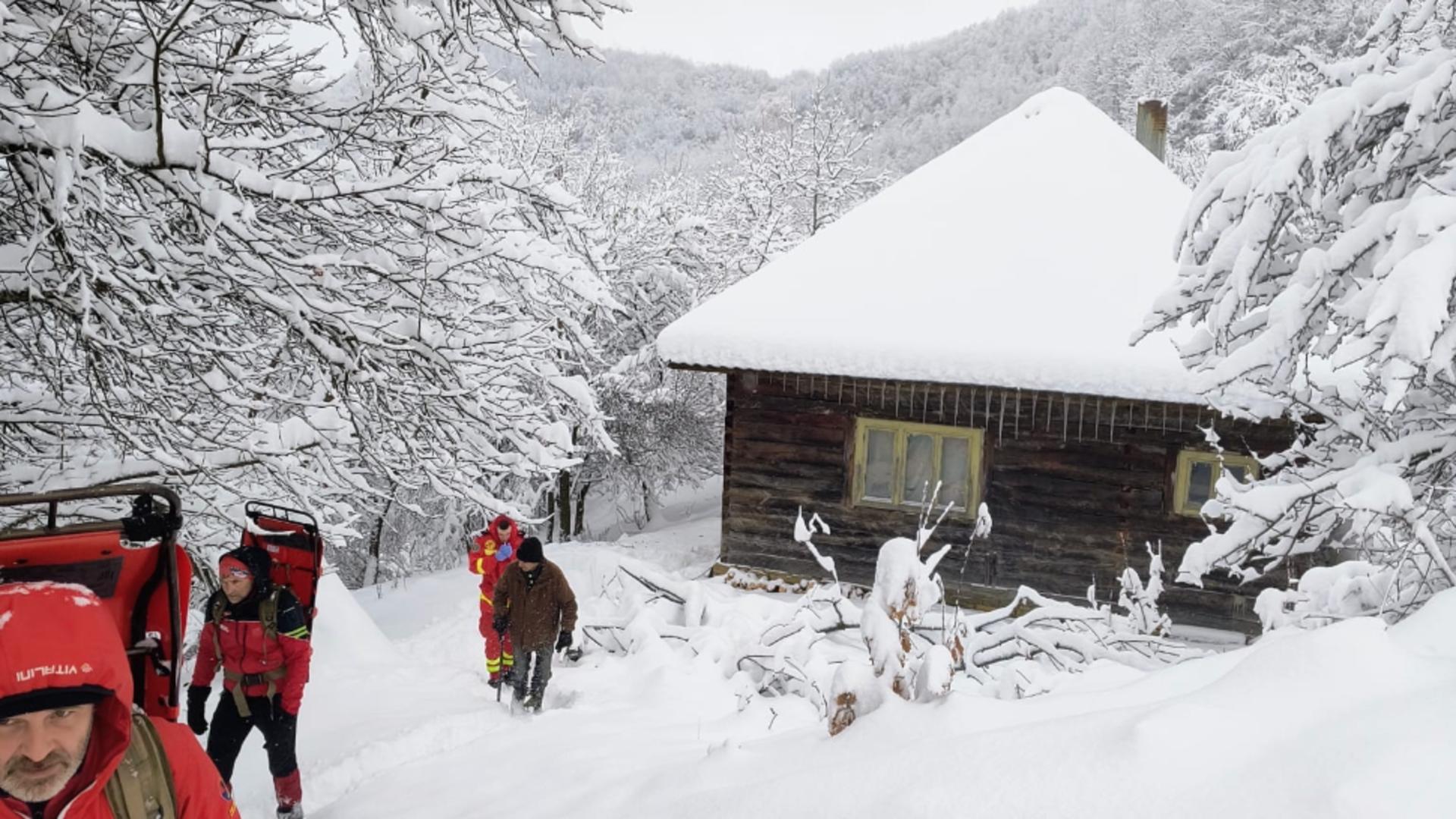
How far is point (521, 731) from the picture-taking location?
592cm

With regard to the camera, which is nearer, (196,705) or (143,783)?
(143,783)

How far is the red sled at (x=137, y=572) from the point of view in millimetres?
2760

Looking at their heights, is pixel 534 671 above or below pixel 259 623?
below

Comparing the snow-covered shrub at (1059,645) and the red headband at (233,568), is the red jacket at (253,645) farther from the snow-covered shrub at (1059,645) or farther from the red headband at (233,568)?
the snow-covered shrub at (1059,645)

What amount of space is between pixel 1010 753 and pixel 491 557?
5.96m

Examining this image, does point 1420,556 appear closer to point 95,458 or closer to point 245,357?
point 245,357

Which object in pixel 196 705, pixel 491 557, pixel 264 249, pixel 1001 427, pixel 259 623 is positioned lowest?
pixel 491 557

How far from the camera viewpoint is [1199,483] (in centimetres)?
1053

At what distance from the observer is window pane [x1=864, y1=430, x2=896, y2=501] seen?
1115 centimetres

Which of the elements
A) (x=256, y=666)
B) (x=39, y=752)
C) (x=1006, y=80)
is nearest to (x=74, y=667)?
(x=39, y=752)

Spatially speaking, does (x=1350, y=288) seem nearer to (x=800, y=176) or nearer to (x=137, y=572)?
(x=137, y=572)

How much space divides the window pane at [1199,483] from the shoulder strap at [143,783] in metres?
10.5

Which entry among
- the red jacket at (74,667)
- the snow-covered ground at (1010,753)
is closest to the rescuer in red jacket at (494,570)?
the snow-covered ground at (1010,753)

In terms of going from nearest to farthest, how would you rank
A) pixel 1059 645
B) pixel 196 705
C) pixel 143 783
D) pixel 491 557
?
pixel 143 783
pixel 196 705
pixel 1059 645
pixel 491 557
